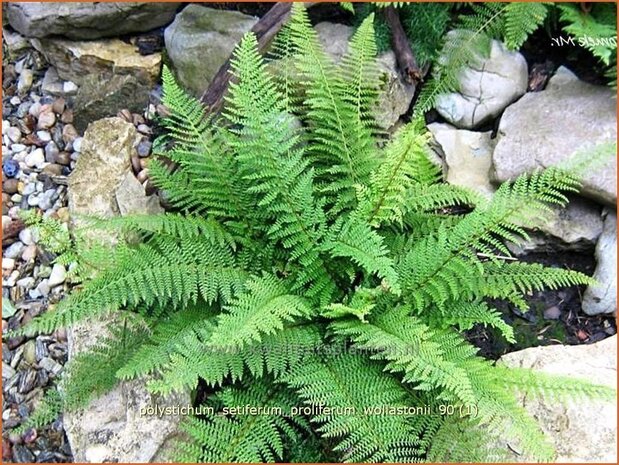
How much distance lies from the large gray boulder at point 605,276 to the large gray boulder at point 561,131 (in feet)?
0.53

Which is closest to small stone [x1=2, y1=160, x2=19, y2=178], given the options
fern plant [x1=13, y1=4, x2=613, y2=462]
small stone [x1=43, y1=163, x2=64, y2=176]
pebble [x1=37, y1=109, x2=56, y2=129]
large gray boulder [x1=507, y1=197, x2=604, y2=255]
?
small stone [x1=43, y1=163, x2=64, y2=176]

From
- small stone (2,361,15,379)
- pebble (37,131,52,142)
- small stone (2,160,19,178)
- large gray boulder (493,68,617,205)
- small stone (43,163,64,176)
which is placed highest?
large gray boulder (493,68,617,205)

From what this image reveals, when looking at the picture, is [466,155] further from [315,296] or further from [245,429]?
[245,429]

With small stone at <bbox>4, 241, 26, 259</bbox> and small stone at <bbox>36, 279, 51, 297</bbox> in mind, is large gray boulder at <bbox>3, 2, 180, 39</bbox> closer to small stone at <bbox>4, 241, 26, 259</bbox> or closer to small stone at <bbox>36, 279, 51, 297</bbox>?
small stone at <bbox>4, 241, 26, 259</bbox>

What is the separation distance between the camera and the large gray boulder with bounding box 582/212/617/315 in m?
3.90

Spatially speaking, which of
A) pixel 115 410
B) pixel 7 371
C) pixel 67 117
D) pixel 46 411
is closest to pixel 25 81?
pixel 67 117

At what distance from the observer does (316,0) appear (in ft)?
14.4

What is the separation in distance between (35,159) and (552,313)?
322cm

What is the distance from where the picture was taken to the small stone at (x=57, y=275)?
4.18m

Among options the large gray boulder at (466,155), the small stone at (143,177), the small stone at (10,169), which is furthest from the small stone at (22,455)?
the large gray boulder at (466,155)

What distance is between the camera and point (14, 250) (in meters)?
4.30

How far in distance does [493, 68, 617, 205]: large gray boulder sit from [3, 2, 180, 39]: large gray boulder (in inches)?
89.9

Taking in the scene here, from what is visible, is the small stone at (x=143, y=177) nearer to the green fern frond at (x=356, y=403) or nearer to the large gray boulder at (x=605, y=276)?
the green fern frond at (x=356, y=403)

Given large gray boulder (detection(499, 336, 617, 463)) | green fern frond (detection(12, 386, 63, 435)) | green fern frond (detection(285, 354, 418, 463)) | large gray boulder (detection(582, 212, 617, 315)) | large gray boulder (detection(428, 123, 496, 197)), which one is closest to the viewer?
green fern frond (detection(285, 354, 418, 463))
